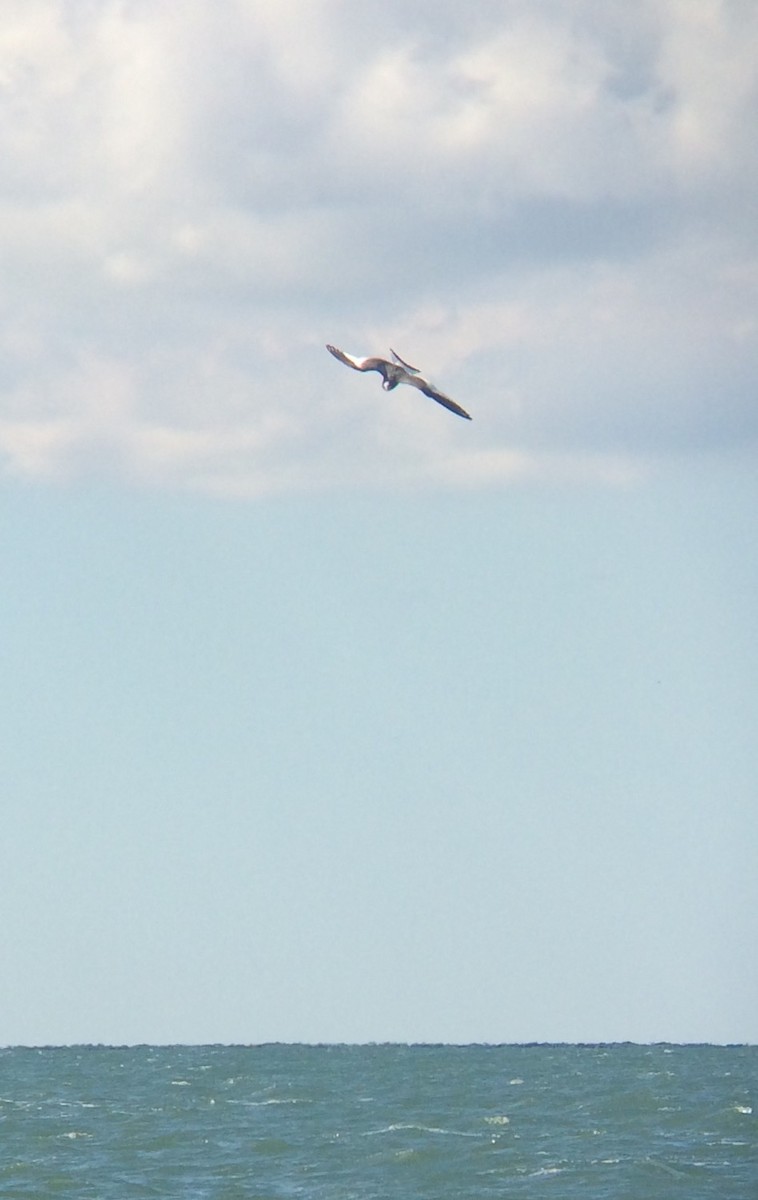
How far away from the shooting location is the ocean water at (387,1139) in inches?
1726

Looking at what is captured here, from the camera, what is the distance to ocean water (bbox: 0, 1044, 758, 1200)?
43844mm

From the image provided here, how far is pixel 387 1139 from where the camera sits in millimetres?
53688

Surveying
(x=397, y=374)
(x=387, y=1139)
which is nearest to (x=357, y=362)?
(x=397, y=374)

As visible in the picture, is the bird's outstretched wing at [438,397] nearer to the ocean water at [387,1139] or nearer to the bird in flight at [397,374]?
the bird in flight at [397,374]

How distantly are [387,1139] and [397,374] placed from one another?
30.1 m

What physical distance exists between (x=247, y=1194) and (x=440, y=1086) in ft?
136

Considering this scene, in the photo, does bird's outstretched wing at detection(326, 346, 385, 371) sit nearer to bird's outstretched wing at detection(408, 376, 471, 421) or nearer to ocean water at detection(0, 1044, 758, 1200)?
bird's outstretched wing at detection(408, 376, 471, 421)

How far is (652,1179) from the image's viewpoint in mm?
43594

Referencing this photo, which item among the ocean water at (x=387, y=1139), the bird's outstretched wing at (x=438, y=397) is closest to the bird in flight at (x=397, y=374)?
the bird's outstretched wing at (x=438, y=397)

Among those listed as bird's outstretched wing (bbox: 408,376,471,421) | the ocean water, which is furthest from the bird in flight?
the ocean water

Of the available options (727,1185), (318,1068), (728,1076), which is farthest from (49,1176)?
(318,1068)

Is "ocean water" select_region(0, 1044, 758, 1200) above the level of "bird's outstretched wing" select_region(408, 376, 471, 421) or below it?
below

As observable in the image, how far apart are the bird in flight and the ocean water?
20283 mm

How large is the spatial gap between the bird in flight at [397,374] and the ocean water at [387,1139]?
20283 millimetres
